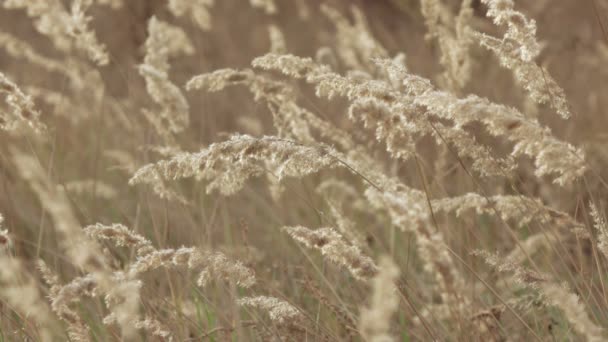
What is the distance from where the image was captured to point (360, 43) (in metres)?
3.13

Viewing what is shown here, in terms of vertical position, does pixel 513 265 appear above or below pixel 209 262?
below

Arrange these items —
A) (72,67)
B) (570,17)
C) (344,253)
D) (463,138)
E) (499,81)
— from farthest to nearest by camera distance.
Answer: (570,17) → (499,81) → (72,67) → (463,138) → (344,253)

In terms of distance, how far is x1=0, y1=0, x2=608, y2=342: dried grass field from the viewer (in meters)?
1.27

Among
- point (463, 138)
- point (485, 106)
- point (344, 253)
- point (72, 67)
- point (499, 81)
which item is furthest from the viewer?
point (499, 81)

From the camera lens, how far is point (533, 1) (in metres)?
5.12

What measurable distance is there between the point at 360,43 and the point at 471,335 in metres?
1.83

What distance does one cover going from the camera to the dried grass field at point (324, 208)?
1.27m

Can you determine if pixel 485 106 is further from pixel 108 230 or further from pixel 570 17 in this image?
pixel 570 17

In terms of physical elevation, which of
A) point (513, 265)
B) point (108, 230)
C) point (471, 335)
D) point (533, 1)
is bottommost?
point (471, 335)

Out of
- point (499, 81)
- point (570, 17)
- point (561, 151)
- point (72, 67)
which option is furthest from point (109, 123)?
point (570, 17)

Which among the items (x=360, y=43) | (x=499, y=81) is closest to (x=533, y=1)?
(x=499, y=81)

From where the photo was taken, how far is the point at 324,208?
3.06m

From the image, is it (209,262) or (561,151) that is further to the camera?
(209,262)

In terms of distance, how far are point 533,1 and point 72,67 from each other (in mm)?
3226
